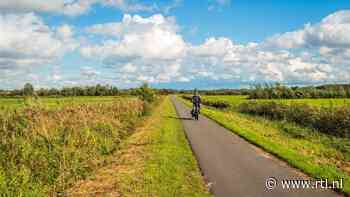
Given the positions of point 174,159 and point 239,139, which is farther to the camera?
point 239,139

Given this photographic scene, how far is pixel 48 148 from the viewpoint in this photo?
11.6 m

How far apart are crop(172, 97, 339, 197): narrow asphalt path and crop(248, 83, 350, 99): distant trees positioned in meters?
62.3

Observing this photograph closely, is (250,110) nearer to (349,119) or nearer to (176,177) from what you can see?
(349,119)

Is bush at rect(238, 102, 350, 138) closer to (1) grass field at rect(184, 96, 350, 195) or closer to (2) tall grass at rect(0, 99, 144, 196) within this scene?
(1) grass field at rect(184, 96, 350, 195)

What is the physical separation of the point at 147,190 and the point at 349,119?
16376 mm

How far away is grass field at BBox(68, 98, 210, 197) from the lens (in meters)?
7.95

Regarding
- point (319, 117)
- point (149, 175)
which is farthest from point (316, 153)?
point (319, 117)

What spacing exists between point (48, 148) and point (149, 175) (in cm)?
443

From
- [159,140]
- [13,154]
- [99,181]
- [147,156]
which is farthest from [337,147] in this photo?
[13,154]

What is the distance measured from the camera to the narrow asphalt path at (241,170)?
7.54 m

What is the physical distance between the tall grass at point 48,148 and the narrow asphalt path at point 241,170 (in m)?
3.96

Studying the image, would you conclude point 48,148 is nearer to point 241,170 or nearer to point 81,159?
point 81,159

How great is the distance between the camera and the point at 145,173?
958 centimetres

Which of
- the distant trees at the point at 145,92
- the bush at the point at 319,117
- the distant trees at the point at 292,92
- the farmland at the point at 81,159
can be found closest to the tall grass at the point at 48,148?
the farmland at the point at 81,159
